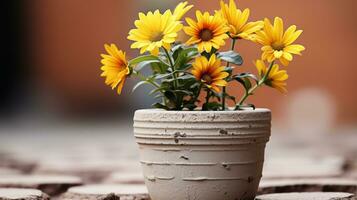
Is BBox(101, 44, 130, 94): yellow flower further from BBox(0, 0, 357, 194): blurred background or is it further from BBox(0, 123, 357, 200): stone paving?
BBox(0, 0, 357, 194): blurred background

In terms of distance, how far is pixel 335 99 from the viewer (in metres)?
8.12

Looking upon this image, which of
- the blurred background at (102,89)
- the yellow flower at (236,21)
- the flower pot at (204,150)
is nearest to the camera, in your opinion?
the flower pot at (204,150)

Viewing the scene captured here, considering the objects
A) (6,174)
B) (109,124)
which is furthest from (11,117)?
(6,174)

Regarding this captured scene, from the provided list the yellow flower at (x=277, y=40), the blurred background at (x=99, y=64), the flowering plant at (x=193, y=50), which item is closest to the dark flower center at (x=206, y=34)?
the flowering plant at (x=193, y=50)

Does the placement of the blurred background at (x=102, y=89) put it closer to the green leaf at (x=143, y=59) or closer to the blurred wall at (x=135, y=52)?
the blurred wall at (x=135, y=52)

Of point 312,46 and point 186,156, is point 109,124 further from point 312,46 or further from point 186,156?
point 186,156

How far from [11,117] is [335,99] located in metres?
4.20

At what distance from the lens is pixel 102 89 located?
9.88 m

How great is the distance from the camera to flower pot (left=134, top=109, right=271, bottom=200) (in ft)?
6.66

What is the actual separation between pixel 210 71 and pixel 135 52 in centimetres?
746

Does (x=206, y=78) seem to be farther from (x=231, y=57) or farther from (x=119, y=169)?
(x=119, y=169)

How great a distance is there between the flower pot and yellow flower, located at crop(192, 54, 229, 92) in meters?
0.09

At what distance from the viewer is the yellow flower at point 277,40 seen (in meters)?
2.10

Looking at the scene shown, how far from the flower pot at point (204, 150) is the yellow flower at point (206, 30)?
0.17 m
